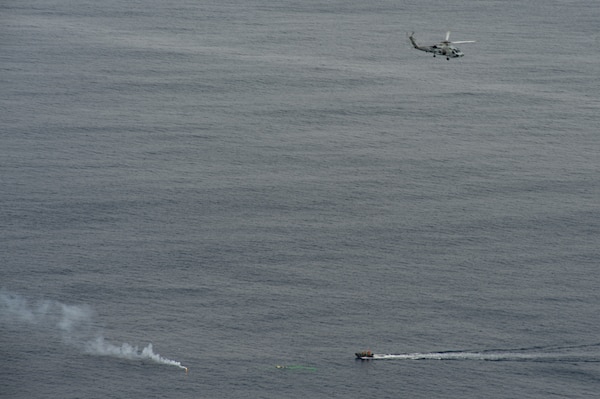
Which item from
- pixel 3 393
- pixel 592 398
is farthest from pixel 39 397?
pixel 592 398

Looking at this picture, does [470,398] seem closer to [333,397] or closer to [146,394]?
[333,397]

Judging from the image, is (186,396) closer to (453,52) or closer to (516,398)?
(516,398)

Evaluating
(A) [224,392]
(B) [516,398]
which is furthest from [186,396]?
(B) [516,398]

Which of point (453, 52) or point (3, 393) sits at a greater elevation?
point (453, 52)

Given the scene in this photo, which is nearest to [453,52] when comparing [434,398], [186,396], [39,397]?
[434,398]

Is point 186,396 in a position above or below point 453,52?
below

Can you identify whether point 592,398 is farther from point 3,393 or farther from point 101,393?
point 3,393

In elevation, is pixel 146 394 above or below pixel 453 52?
below
